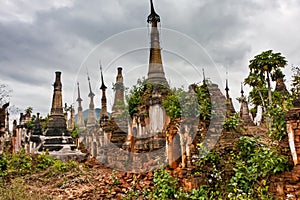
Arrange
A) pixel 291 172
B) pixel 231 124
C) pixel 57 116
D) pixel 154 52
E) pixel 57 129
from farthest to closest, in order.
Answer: pixel 57 116 < pixel 57 129 < pixel 154 52 < pixel 231 124 < pixel 291 172

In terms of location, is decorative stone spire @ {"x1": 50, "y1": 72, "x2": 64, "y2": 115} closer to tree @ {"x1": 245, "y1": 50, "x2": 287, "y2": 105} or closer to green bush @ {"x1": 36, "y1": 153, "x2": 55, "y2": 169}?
green bush @ {"x1": 36, "y1": 153, "x2": 55, "y2": 169}

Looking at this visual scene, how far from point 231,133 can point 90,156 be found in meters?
8.51

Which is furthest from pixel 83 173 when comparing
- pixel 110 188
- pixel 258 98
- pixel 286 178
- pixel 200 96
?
pixel 258 98

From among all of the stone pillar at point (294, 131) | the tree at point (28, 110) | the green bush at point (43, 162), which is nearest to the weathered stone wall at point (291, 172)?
the stone pillar at point (294, 131)

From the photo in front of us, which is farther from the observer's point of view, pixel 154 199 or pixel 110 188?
pixel 110 188

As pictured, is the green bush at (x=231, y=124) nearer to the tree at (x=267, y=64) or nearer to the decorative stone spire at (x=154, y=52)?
the decorative stone spire at (x=154, y=52)

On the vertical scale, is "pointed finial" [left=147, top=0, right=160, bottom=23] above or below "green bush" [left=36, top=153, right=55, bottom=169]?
above

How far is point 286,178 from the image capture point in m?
5.10

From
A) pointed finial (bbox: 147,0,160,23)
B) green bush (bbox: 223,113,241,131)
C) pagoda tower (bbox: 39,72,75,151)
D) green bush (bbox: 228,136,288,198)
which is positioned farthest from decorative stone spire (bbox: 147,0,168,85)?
green bush (bbox: 228,136,288,198)

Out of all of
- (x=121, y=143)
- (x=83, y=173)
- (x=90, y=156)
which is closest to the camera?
(x=83, y=173)

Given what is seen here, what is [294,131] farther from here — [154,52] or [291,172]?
[154,52]

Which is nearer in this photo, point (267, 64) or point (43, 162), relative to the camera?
point (43, 162)

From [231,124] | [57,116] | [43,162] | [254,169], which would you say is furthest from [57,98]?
[254,169]

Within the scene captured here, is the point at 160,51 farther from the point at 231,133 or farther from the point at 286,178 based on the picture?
the point at 286,178
